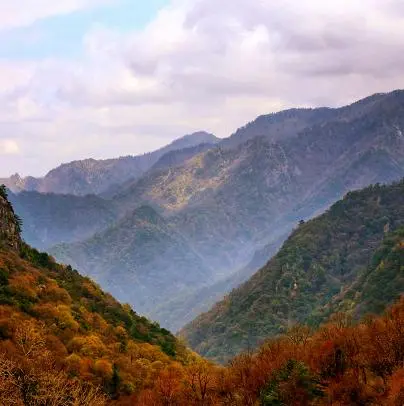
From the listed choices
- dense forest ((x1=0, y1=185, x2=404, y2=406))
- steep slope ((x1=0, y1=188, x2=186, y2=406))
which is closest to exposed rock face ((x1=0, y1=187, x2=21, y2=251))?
steep slope ((x1=0, y1=188, x2=186, y2=406))

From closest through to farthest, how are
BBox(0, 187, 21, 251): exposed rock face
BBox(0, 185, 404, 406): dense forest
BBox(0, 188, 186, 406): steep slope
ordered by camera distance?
BBox(0, 188, 186, 406): steep slope
BBox(0, 185, 404, 406): dense forest
BBox(0, 187, 21, 251): exposed rock face

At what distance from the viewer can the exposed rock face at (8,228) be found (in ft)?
596

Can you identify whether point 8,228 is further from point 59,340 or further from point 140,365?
point 140,365

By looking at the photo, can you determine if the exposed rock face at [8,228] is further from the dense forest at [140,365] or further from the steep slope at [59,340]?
the dense forest at [140,365]

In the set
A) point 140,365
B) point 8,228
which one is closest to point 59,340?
point 140,365

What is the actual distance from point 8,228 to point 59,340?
59002 millimetres

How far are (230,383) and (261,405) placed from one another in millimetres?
19471

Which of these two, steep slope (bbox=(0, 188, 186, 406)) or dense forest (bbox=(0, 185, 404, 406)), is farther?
dense forest (bbox=(0, 185, 404, 406))

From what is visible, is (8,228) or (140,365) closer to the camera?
(140,365)

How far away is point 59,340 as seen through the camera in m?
136

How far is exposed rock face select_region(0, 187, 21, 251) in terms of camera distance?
596 feet

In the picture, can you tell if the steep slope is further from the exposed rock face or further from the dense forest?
the dense forest

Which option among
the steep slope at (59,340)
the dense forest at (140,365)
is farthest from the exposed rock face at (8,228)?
the dense forest at (140,365)

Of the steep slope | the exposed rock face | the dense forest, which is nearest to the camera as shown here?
the steep slope
